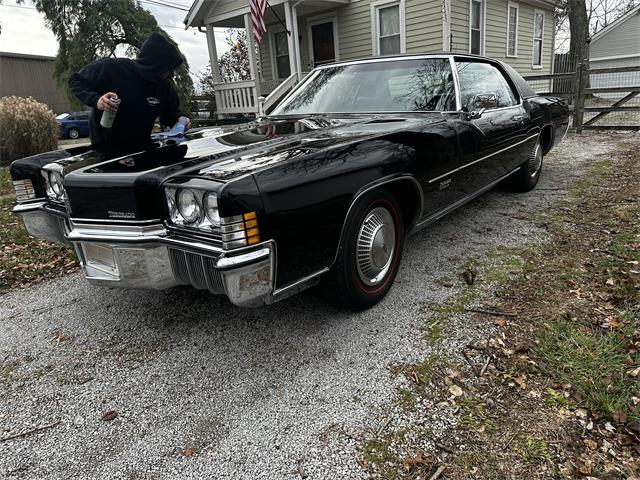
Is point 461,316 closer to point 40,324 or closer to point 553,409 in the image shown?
point 553,409

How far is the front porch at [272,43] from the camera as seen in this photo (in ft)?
42.8

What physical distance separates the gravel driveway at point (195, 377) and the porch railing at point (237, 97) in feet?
36.6

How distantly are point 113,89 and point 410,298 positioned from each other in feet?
8.94

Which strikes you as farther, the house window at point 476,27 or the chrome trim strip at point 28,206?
the house window at point 476,27

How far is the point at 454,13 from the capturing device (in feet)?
40.4

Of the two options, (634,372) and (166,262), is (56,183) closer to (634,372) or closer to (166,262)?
(166,262)

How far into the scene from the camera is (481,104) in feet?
13.0

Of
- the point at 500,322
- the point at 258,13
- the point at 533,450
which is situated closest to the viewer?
the point at 533,450

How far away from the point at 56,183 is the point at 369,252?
207cm

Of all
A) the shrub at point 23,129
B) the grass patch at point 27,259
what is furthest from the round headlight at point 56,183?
the shrub at point 23,129

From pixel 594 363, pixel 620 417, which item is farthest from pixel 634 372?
pixel 620 417

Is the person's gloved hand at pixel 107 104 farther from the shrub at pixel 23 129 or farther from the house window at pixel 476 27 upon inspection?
the house window at pixel 476 27

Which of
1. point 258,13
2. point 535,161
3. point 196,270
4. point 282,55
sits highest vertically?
point 258,13

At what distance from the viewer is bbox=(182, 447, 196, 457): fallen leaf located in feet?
6.49
